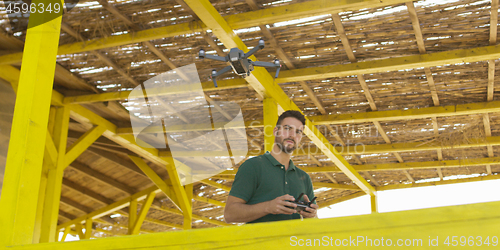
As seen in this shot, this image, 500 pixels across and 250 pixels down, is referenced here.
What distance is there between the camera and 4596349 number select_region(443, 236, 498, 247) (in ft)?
2.84

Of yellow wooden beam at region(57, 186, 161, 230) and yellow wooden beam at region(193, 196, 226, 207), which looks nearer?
yellow wooden beam at region(57, 186, 161, 230)

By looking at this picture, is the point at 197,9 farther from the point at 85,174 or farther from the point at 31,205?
the point at 85,174

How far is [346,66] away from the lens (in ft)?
14.1

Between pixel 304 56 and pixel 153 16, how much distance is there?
1.55 meters

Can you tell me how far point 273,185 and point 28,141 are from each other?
101cm

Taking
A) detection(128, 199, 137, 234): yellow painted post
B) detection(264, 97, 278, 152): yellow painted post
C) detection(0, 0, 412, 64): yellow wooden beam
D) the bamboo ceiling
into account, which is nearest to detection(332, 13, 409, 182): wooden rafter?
the bamboo ceiling

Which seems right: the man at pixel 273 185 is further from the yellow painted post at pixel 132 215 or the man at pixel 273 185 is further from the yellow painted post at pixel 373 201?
the yellow painted post at pixel 373 201

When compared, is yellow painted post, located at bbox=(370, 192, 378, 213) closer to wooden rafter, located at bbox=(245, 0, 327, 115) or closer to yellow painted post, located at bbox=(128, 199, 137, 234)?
wooden rafter, located at bbox=(245, 0, 327, 115)

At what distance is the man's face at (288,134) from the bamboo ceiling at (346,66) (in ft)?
5.31

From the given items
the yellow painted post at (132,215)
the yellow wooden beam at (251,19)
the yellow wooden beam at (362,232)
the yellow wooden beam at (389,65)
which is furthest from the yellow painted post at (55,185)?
the yellow wooden beam at (362,232)

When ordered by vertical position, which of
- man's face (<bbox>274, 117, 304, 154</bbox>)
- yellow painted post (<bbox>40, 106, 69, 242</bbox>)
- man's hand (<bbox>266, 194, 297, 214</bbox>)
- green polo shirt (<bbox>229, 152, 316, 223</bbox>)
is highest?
yellow painted post (<bbox>40, 106, 69, 242</bbox>)

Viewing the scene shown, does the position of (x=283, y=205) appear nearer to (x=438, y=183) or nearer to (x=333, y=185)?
(x=333, y=185)

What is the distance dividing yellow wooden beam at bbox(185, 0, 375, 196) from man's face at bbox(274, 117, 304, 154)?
60.2 inches

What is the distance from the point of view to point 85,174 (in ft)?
27.3
